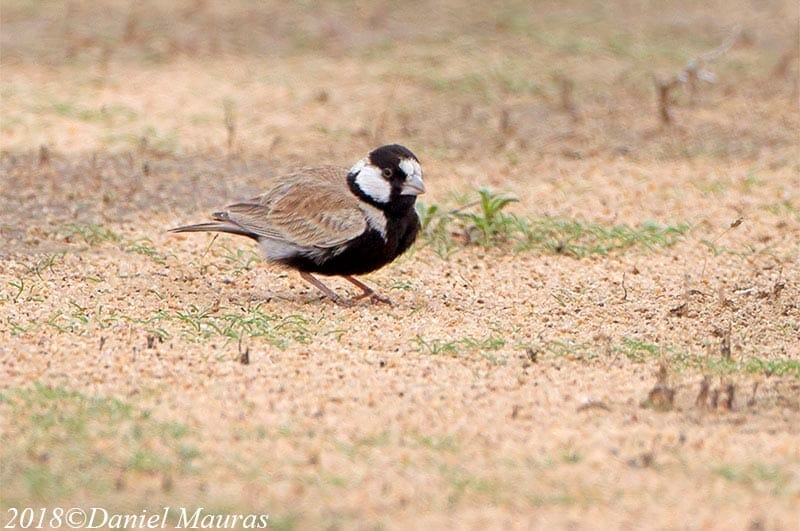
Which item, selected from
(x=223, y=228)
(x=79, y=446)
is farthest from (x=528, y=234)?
(x=79, y=446)

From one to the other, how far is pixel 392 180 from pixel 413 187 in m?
0.11

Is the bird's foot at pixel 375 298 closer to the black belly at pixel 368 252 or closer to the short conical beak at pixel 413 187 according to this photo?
the black belly at pixel 368 252

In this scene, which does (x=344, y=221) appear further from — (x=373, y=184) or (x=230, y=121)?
(x=230, y=121)

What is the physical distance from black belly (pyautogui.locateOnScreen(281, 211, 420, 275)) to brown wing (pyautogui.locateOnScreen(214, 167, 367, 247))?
0.19ft

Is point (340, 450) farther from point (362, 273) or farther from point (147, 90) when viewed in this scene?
point (147, 90)

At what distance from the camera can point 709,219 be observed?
8.12 meters

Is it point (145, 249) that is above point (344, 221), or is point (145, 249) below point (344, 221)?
below

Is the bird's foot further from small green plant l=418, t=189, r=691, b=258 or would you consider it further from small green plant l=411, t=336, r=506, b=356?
small green plant l=418, t=189, r=691, b=258

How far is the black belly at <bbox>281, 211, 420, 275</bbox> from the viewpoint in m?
6.41

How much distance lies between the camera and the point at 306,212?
6.63 meters

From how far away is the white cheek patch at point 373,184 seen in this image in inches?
257

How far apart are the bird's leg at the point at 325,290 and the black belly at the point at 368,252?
0.40ft

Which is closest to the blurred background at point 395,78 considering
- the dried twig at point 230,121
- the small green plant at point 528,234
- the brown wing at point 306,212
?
the dried twig at point 230,121

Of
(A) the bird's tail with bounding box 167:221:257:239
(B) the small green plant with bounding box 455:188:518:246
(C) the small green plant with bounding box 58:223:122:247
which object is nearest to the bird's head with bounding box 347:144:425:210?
(A) the bird's tail with bounding box 167:221:257:239
